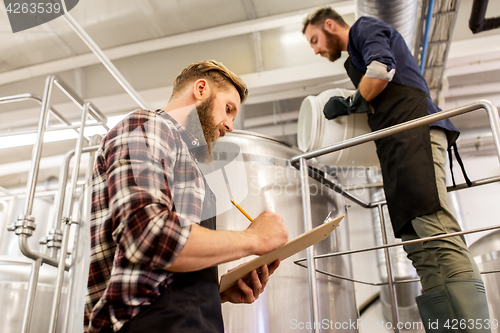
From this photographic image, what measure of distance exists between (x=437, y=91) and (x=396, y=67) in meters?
1.38

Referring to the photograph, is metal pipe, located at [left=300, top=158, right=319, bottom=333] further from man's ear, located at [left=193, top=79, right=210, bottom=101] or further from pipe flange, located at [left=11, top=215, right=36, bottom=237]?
pipe flange, located at [left=11, top=215, right=36, bottom=237]

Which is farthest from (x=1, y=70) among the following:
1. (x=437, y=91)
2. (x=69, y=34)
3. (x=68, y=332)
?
(x=437, y=91)

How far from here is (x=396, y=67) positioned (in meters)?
1.38

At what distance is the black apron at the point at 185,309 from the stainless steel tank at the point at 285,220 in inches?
26.4

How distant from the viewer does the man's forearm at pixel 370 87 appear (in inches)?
51.5

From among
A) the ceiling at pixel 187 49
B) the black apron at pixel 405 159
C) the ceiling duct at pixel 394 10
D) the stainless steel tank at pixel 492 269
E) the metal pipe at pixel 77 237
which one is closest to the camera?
the black apron at pixel 405 159

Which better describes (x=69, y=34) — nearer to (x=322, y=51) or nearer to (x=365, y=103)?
(x=322, y=51)

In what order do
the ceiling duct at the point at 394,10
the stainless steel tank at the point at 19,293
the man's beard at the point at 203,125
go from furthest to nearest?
the stainless steel tank at the point at 19,293
the ceiling duct at the point at 394,10
the man's beard at the point at 203,125

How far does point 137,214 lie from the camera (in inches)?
22.8

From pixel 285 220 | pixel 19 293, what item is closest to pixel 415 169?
pixel 285 220

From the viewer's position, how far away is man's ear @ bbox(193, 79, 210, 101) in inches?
35.8

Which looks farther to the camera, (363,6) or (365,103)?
(363,6)

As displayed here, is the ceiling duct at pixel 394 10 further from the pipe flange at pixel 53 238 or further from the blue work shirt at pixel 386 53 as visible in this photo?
the pipe flange at pixel 53 238

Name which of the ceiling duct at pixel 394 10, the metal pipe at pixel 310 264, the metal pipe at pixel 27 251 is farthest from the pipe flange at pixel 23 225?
the ceiling duct at pixel 394 10
